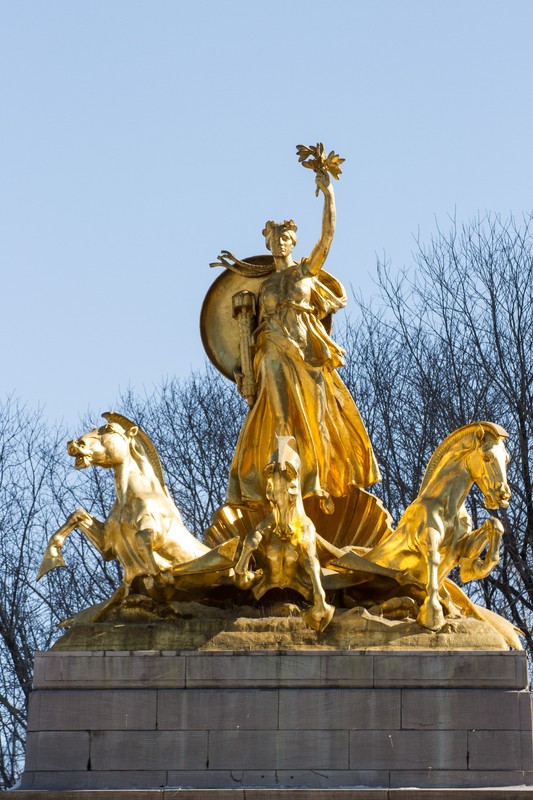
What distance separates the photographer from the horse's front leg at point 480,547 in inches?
496

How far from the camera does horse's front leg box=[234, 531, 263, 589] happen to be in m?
12.5

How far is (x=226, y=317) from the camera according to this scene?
14.6m

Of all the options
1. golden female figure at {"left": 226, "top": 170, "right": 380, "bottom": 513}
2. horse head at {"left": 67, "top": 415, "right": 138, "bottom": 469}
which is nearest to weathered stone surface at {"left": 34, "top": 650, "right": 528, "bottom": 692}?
horse head at {"left": 67, "top": 415, "right": 138, "bottom": 469}

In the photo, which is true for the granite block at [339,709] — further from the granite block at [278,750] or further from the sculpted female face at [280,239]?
the sculpted female face at [280,239]

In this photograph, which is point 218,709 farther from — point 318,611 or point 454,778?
point 454,778

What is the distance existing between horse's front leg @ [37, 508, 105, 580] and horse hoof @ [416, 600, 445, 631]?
270 centimetres

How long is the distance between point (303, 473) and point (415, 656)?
2.23m

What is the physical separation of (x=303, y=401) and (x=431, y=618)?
8.13 feet

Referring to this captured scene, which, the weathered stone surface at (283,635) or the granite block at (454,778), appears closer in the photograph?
the granite block at (454,778)

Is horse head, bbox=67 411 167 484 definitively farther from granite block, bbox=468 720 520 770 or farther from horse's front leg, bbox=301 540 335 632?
granite block, bbox=468 720 520 770

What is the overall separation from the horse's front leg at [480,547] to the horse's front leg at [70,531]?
2971 millimetres

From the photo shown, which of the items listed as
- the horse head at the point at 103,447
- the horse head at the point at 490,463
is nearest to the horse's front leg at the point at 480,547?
the horse head at the point at 490,463

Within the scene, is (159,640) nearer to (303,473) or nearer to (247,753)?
(247,753)

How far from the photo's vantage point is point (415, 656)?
1202 centimetres
